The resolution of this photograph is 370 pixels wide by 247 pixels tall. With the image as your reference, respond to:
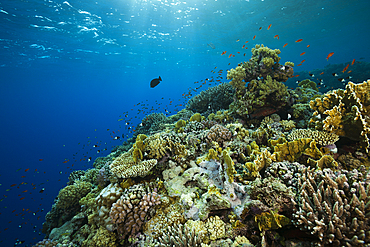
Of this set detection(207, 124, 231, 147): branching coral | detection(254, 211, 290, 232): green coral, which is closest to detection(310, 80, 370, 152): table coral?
detection(207, 124, 231, 147): branching coral

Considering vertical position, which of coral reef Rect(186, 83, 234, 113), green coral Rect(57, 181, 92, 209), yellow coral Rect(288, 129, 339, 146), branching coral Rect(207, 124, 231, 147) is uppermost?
coral reef Rect(186, 83, 234, 113)

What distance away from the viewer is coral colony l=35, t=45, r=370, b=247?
2.54 metres

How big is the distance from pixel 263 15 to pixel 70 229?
36356 mm

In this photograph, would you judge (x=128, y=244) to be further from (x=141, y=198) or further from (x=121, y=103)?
(x=121, y=103)

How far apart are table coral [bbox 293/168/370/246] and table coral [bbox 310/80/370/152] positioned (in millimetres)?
2001

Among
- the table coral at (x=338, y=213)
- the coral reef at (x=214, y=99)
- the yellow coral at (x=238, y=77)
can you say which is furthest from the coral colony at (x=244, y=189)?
the coral reef at (x=214, y=99)

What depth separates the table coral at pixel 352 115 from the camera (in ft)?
12.9

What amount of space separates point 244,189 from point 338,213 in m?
1.66

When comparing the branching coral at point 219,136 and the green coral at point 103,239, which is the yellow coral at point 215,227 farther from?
the green coral at point 103,239

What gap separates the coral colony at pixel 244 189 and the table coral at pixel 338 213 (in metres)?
0.01

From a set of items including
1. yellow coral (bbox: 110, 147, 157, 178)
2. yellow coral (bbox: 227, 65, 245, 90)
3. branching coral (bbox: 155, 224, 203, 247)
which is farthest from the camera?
yellow coral (bbox: 227, 65, 245, 90)

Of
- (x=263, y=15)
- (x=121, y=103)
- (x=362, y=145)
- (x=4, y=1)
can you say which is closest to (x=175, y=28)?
(x=263, y=15)

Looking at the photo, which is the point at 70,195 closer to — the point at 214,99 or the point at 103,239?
the point at 103,239

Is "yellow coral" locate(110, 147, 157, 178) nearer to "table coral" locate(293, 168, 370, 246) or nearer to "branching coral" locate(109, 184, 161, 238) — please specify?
"branching coral" locate(109, 184, 161, 238)
